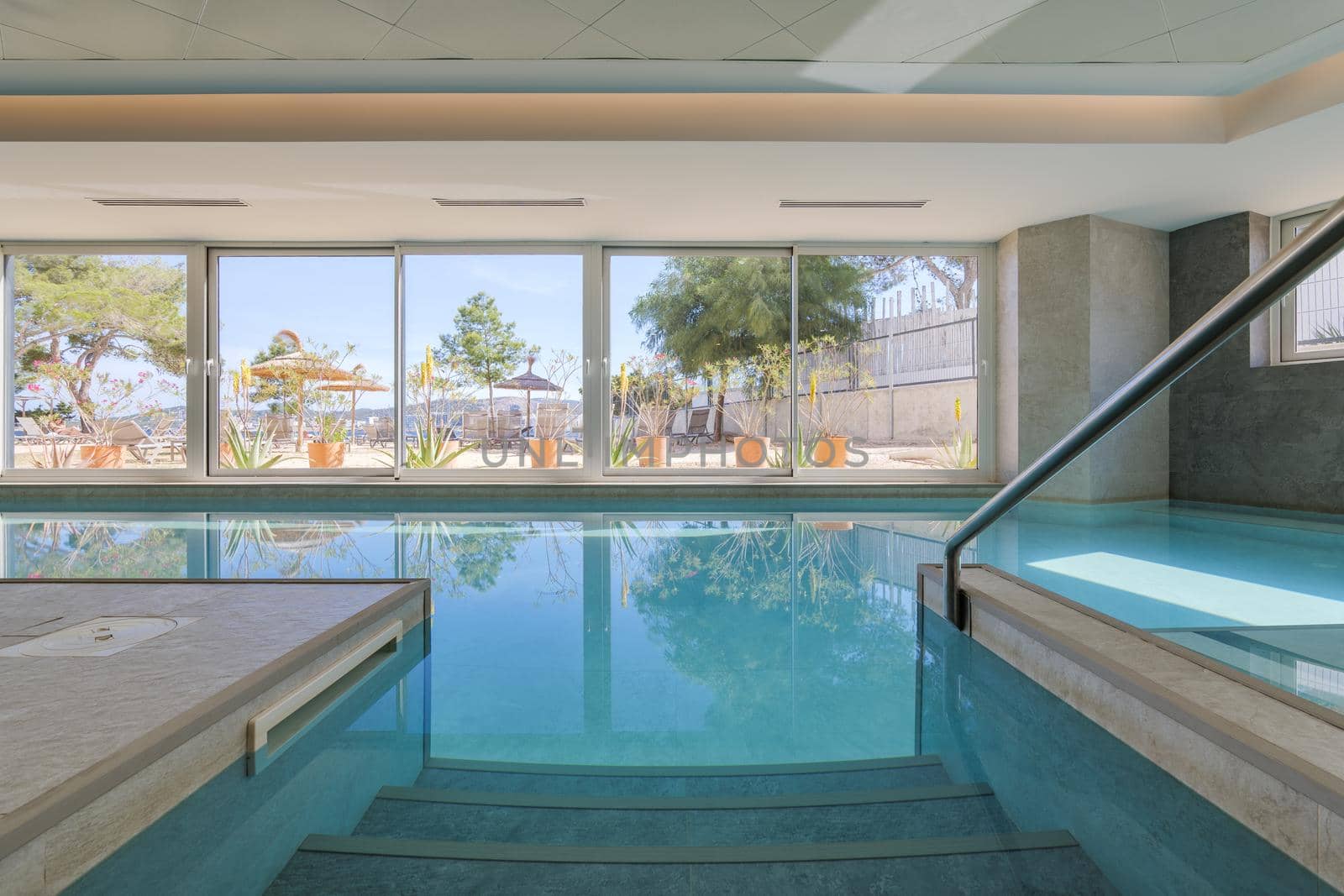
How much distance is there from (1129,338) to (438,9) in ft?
21.1

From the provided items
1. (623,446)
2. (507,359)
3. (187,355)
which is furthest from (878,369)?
(187,355)

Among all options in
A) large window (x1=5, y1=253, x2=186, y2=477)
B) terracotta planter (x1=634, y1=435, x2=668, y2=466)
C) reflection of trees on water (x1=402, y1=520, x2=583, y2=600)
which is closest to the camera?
reflection of trees on water (x1=402, y1=520, x2=583, y2=600)

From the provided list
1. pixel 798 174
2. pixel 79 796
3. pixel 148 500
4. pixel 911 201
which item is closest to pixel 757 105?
pixel 798 174

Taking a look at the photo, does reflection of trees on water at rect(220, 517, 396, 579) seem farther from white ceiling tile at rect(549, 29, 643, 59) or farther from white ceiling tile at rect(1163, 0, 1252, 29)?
white ceiling tile at rect(1163, 0, 1252, 29)

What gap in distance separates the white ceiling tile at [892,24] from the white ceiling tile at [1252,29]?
43.3 inches

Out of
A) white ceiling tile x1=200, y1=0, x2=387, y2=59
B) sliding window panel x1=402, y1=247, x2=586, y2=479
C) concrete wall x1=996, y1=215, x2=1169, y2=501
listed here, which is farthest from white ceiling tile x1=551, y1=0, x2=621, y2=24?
concrete wall x1=996, y1=215, x2=1169, y2=501

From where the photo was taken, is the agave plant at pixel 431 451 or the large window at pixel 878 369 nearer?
the large window at pixel 878 369

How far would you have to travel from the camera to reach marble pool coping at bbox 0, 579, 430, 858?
1.01m

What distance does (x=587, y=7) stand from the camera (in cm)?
349

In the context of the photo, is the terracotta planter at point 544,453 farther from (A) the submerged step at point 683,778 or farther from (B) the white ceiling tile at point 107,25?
(A) the submerged step at point 683,778

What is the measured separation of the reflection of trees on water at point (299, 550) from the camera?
3.58 m

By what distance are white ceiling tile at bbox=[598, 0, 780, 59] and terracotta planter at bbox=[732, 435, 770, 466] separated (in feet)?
14.3

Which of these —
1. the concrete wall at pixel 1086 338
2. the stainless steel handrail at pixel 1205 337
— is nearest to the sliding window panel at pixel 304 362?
Result: the concrete wall at pixel 1086 338

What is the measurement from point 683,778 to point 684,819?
0.60 feet
